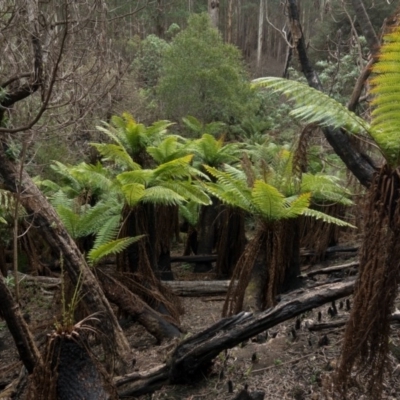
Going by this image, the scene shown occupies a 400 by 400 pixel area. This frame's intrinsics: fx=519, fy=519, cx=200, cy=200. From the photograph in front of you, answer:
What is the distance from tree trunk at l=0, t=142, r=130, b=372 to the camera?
16.7 feet

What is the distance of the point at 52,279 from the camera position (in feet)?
25.5

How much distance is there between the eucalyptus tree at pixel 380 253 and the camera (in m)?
2.55

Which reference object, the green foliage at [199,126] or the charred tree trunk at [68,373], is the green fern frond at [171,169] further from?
the green foliage at [199,126]

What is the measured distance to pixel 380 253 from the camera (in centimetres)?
256

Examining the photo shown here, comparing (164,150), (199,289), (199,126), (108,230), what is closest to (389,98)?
(108,230)

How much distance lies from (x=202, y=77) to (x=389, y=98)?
1183 cm

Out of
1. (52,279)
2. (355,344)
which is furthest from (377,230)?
(52,279)

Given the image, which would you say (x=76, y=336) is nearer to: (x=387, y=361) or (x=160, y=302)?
(x=387, y=361)

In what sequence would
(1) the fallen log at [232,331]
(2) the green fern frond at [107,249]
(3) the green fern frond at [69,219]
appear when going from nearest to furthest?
(1) the fallen log at [232,331] < (2) the green fern frond at [107,249] < (3) the green fern frond at [69,219]

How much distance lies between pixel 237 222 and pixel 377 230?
5.36 m

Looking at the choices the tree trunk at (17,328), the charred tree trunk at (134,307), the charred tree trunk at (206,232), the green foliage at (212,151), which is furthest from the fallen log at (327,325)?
the charred tree trunk at (206,232)

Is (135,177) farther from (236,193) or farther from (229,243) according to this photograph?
(229,243)

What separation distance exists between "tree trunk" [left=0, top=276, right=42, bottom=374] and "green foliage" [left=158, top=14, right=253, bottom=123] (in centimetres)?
1091

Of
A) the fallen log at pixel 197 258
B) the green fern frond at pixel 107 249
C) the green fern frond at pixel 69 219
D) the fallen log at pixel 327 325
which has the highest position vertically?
the green fern frond at pixel 69 219
